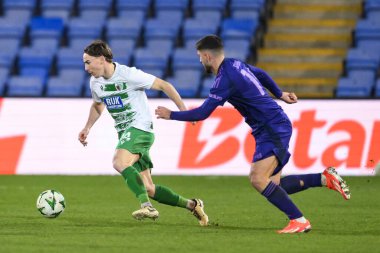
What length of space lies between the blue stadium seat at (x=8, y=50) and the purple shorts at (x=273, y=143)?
11.3 meters

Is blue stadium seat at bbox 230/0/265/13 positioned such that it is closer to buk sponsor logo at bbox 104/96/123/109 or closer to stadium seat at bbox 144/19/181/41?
stadium seat at bbox 144/19/181/41

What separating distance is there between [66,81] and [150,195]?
32.4 ft

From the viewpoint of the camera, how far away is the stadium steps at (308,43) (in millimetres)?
20016

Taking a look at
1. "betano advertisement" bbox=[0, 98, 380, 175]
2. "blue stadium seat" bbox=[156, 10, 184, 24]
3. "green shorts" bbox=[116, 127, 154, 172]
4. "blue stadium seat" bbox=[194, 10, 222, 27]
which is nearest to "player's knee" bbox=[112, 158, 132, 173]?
"green shorts" bbox=[116, 127, 154, 172]

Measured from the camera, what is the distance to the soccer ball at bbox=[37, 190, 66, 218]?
10469 millimetres

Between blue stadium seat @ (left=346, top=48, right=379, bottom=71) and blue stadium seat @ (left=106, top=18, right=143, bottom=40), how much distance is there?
13.4ft

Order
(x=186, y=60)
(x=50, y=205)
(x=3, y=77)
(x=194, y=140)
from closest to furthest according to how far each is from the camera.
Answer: (x=50, y=205), (x=194, y=140), (x=3, y=77), (x=186, y=60)

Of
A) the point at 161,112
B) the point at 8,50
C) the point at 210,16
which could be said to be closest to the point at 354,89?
the point at 210,16

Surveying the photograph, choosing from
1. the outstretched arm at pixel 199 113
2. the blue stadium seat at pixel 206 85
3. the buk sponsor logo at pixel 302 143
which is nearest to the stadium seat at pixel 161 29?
the blue stadium seat at pixel 206 85

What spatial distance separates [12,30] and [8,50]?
455 mm

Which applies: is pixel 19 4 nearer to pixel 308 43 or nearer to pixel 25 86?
pixel 25 86

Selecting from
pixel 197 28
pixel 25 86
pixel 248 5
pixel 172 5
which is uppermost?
pixel 248 5

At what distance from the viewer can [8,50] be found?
67.7 ft

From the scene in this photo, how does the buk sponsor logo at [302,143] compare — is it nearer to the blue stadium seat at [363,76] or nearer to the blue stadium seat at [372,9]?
the blue stadium seat at [363,76]
